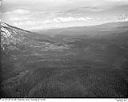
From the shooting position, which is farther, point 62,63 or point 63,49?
point 63,49

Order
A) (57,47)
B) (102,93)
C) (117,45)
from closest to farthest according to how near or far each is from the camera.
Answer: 1. (102,93)
2. (117,45)
3. (57,47)

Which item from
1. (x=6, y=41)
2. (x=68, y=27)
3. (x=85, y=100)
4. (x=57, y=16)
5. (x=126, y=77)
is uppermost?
(x=57, y=16)

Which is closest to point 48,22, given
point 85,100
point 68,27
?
point 68,27

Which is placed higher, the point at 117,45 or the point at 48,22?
the point at 48,22

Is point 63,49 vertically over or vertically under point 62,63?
over

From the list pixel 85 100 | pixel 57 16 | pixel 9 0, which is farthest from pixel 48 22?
pixel 85 100

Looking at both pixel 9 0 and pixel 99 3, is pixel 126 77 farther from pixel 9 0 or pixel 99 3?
pixel 9 0

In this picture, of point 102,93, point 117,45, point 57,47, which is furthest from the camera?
point 57,47

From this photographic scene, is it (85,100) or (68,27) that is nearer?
(85,100)
